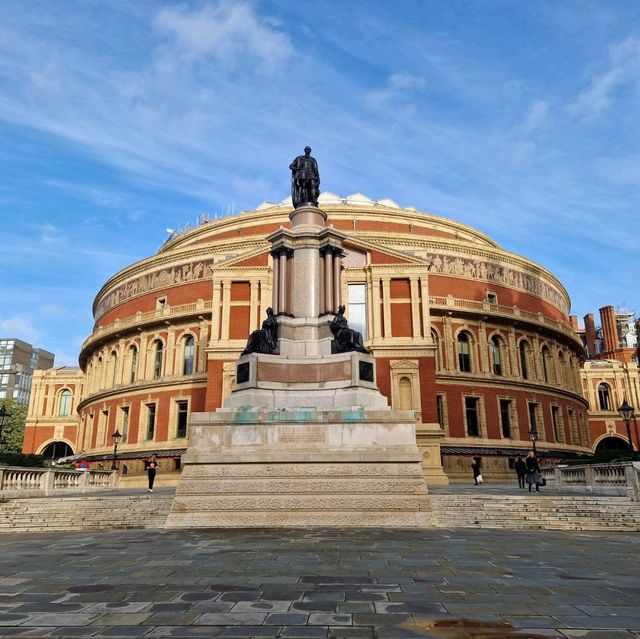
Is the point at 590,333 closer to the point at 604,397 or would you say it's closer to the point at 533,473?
the point at 604,397

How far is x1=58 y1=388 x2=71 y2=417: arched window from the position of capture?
6481 cm

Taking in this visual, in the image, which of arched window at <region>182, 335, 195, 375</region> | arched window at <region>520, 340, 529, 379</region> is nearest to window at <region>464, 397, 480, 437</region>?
arched window at <region>520, 340, 529, 379</region>

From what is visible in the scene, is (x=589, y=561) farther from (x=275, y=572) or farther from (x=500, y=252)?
(x=500, y=252)

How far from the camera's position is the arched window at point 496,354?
43.6 meters

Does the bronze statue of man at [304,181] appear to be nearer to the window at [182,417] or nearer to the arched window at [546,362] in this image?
the window at [182,417]

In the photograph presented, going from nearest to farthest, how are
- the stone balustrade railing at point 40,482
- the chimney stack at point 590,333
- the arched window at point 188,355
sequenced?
1. the stone balustrade railing at point 40,482
2. the arched window at point 188,355
3. the chimney stack at point 590,333

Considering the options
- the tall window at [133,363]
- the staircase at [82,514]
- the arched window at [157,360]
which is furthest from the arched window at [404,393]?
A: the tall window at [133,363]

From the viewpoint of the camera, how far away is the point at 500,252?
46.5m

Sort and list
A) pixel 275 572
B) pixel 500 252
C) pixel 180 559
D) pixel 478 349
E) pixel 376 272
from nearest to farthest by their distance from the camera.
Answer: pixel 275 572 < pixel 180 559 < pixel 376 272 < pixel 478 349 < pixel 500 252

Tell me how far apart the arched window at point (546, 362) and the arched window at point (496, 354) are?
5.09 m

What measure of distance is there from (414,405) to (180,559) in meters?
26.7

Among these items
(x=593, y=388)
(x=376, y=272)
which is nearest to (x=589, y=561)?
(x=376, y=272)

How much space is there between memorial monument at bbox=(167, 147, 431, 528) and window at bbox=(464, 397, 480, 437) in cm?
2731

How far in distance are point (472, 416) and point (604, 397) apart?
112ft
